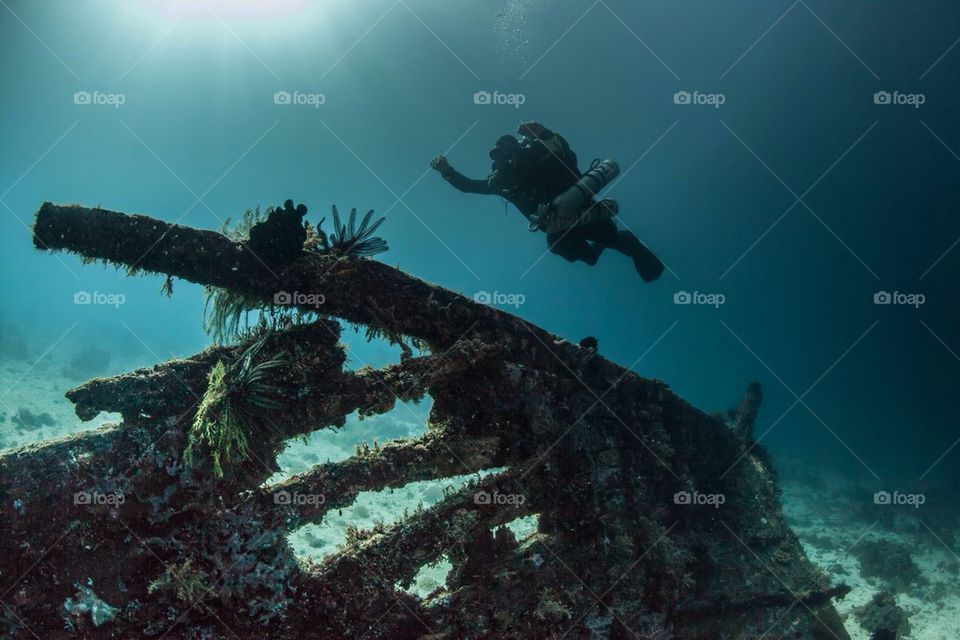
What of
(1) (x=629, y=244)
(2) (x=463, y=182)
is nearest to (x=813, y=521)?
(1) (x=629, y=244)

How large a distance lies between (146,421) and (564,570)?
180 inches

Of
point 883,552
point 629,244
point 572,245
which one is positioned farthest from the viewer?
point 883,552

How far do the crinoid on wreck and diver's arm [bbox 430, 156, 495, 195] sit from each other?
537 cm

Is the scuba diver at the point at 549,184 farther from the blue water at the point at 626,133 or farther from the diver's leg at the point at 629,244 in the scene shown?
the blue water at the point at 626,133

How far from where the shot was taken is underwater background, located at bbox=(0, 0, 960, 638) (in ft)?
114

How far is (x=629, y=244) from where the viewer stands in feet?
37.1

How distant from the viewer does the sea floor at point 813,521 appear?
13.8 m

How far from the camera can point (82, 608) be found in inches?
145

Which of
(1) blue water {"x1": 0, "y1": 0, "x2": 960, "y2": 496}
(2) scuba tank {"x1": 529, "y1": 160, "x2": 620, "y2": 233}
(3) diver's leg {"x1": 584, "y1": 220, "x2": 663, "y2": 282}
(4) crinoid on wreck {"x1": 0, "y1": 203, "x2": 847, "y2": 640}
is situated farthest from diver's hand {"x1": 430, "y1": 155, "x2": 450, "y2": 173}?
(1) blue water {"x1": 0, "y1": 0, "x2": 960, "y2": 496}

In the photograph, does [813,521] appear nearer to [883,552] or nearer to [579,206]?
[883,552]

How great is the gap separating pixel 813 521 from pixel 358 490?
25181 millimetres

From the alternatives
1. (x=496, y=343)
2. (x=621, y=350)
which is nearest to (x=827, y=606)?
(x=496, y=343)

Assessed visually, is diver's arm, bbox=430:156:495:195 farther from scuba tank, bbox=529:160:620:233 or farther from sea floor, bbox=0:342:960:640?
sea floor, bbox=0:342:960:640

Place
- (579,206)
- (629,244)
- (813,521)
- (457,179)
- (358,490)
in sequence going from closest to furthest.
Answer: (358,490) < (579,206) < (457,179) < (629,244) < (813,521)
